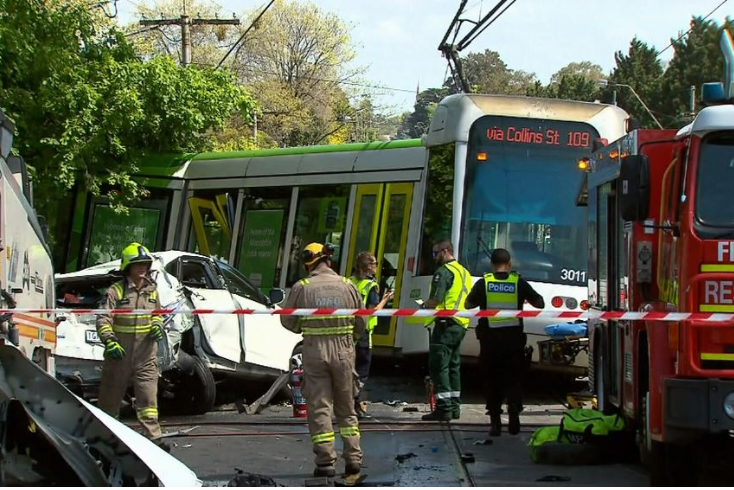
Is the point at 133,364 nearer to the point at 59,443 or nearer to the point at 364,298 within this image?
the point at 59,443

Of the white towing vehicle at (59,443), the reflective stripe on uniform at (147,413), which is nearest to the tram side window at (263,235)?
the reflective stripe on uniform at (147,413)

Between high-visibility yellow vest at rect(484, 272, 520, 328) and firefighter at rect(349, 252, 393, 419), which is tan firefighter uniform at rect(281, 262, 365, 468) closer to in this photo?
high-visibility yellow vest at rect(484, 272, 520, 328)

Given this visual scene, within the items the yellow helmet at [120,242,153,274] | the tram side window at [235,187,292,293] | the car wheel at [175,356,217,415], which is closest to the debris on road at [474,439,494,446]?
the car wheel at [175,356,217,415]

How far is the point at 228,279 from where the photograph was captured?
41.1 ft

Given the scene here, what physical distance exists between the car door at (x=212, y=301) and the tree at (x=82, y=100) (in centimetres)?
571

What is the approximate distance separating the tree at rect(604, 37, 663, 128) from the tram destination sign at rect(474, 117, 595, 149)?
160ft

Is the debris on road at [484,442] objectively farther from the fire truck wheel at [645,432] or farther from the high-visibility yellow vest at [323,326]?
the high-visibility yellow vest at [323,326]

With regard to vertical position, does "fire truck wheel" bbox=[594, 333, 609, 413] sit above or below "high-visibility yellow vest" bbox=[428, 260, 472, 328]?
below

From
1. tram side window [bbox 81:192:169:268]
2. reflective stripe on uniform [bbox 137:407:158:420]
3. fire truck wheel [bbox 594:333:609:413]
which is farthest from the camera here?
tram side window [bbox 81:192:169:268]

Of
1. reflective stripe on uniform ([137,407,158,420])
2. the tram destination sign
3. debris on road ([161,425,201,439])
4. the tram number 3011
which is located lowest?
debris on road ([161,425,201,439])

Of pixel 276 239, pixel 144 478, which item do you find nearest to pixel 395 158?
pixel 276 239

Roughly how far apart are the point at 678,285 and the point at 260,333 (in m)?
6.44

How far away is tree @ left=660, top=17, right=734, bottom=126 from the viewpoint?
2162 inches

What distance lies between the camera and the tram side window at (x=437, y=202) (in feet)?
42.8
